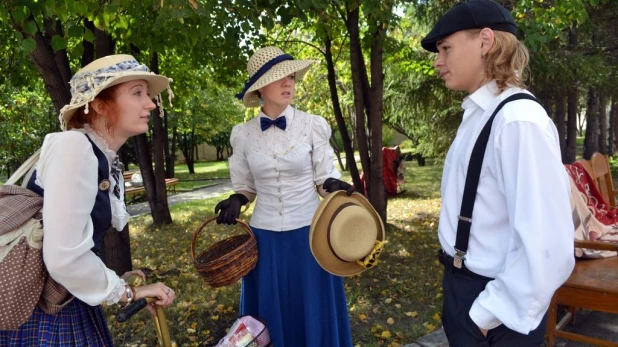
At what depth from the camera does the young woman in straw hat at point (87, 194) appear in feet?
5.00

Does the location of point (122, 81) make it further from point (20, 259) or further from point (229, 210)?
point (229, 210)

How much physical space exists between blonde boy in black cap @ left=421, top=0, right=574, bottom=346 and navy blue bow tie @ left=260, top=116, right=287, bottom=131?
1223 mm

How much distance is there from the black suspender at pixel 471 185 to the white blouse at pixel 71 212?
132 centimetres

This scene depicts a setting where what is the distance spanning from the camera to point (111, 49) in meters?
5.24

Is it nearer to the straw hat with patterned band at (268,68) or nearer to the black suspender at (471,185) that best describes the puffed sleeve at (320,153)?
the straw hat with patterned band at (268,68)

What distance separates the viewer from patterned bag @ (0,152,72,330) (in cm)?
154

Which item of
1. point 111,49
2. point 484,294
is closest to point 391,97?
point 111,49

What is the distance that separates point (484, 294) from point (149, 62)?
25.0ft

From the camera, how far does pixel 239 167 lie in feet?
9.87

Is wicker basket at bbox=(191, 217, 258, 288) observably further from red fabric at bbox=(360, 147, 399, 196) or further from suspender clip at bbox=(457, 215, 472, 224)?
red fabric at bbox=(360, 147, 399, 196)

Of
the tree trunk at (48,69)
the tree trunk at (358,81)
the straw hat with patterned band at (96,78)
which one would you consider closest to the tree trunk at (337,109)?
the tree trunk at (358,81)

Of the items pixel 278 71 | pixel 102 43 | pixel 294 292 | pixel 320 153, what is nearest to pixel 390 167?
pixel 102 43

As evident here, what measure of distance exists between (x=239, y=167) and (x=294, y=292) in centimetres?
90

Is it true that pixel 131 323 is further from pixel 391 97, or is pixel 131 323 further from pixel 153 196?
pixel 391 97
